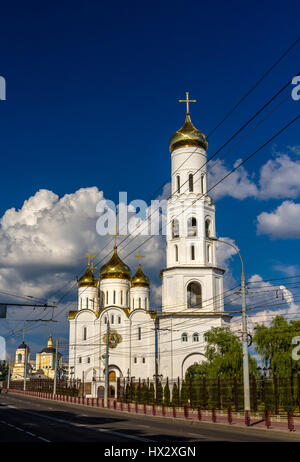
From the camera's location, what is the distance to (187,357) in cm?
5178

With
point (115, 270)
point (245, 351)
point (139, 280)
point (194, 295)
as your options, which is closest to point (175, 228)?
point (194, 295)

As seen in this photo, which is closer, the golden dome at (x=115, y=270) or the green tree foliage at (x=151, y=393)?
the green tree foliage at (x=151, y=393)

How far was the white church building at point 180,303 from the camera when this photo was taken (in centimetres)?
5194

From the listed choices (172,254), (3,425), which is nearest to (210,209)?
(172,254)

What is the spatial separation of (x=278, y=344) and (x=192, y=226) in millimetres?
19199

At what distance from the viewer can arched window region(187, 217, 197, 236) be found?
5353cm

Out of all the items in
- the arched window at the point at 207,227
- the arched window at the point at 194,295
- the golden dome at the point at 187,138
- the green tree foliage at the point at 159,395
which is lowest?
the green tree foliage at the point at 159,395

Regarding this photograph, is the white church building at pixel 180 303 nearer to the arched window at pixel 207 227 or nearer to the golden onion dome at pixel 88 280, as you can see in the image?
the arched window at pixel 207 227

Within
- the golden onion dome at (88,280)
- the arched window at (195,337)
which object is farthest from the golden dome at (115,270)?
the arched window at (195,337)

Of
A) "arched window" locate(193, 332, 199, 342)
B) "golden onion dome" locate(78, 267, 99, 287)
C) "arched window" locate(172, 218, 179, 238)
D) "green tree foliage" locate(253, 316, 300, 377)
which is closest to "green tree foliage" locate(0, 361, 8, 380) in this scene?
"golden onion dome" locate(78, 267, 99, 287)

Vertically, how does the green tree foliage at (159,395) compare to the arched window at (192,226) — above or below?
below

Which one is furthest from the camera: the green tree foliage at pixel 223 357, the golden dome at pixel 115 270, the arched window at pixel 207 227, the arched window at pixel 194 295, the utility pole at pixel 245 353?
the golden dome at pixel 115 270
